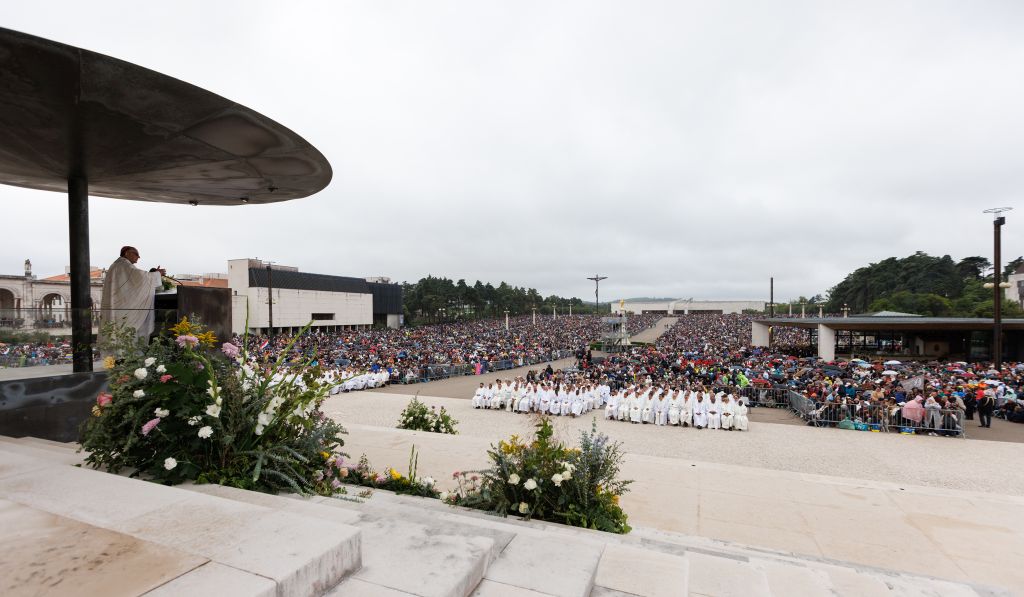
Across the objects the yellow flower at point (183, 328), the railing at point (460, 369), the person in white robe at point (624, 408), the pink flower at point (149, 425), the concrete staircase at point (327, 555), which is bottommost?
the railing at point (460, 369)

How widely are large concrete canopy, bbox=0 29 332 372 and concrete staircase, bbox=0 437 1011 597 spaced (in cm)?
323

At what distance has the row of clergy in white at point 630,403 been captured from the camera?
44.8 ft

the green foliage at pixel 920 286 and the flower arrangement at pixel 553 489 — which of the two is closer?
the flower arrangement at pixel 553 489

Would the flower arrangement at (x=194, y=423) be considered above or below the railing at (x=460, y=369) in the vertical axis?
above

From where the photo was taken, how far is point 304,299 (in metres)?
56.9

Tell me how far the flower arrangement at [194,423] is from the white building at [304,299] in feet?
134

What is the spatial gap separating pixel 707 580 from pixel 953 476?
905cm

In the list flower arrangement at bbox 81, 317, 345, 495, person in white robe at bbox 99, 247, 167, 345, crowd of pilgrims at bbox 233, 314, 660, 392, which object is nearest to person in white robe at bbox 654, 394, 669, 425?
crowd of pilgrims at bbox 233, 314, 660, 392

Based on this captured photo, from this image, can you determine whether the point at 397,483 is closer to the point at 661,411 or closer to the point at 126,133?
the point at 126,133

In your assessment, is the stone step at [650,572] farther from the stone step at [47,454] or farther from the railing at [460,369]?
the railing at [460,369]

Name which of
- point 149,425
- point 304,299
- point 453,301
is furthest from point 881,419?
point 453,301

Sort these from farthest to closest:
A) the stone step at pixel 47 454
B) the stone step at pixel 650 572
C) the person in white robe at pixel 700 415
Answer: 1. the person in white robe at pixel 700 415
2. the stone step at pixel 47 454
3. the stone step at pixel 650 572

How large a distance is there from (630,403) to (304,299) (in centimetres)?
5164

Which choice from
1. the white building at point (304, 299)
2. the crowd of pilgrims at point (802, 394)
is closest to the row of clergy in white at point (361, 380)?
the crowd of pilgrims at point (802, 394)
